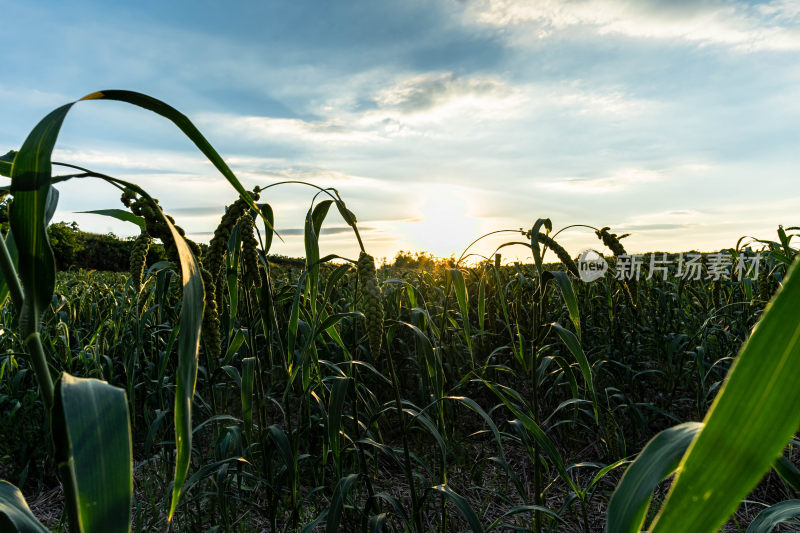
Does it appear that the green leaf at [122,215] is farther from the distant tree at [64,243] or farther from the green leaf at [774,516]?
A: the distant tree at [64,243]

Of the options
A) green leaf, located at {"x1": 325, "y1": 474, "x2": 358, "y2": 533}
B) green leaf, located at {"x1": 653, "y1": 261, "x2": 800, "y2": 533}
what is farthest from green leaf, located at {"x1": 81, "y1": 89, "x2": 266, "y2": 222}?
green leaf, located at {"x1": 325, "y1": 474, "x2": 358, "y2": 533}

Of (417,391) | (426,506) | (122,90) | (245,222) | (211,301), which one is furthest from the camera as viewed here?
(417,391)

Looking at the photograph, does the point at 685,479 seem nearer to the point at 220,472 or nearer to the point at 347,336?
the point at 220,472

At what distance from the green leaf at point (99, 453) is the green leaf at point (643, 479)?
0.50m

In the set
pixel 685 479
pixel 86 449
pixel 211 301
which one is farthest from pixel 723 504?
pixel 211 301

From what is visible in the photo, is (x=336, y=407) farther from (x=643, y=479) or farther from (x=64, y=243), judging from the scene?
(x=64, y=243)

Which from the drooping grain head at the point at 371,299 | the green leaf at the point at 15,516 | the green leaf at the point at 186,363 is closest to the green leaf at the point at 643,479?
the green leaf at the point at 186,363

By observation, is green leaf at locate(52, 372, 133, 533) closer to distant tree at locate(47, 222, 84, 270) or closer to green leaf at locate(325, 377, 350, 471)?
green leaf at locate(325, 377, 350, 471)

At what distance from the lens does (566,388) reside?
3322 millimetres

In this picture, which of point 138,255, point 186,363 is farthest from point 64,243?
point 186,363

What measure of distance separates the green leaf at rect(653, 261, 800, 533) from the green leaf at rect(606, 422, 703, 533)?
0.21 meters

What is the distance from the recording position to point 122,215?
3.34ft

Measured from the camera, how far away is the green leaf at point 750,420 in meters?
0.27

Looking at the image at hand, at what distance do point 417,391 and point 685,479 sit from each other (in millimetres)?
2984
